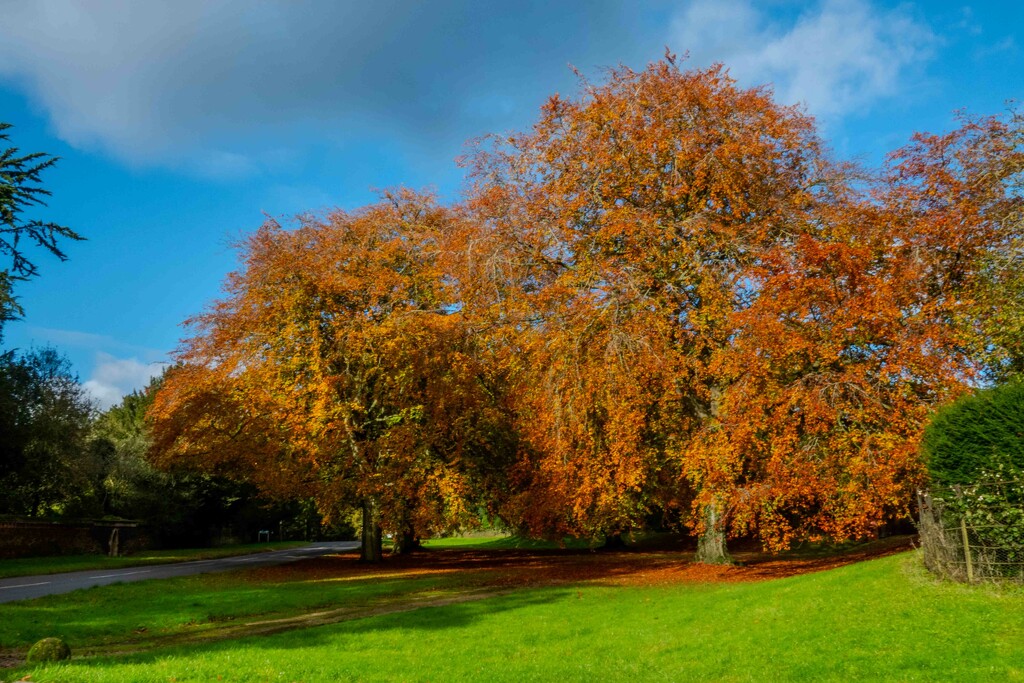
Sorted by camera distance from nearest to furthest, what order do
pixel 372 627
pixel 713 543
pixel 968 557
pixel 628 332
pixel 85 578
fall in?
pixel 968 557 → pixel 372 627 → pixel 628 332 → pixel 85 578 → pixel 713 543

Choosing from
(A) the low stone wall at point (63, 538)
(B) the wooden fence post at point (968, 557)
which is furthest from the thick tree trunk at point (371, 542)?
(B) the wooden fence post at point (968, 557)

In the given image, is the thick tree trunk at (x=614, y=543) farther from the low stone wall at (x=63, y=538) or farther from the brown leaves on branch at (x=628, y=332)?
the low stone wall at (x=63, y=538)

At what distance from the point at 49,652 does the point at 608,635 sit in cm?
888

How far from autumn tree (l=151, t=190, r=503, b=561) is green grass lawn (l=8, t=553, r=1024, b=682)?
8976 millimetres

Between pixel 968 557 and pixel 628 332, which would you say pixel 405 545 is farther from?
pixel 968 557

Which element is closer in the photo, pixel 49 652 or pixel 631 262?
pixel 49 652

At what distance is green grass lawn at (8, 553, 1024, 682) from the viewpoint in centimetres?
907

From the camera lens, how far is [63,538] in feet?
109

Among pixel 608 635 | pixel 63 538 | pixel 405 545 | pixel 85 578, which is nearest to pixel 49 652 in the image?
pixel 608 635

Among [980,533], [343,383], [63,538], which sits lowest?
[63,538]

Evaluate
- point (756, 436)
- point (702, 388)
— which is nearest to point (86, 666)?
point (756, 436)

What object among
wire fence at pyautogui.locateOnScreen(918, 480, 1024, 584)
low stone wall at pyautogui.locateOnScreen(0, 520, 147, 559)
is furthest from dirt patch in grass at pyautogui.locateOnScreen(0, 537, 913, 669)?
low stone wall at pyautogui.locateOnScreen(0, 520, 147, 559)

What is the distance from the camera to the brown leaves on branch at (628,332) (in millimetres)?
18938

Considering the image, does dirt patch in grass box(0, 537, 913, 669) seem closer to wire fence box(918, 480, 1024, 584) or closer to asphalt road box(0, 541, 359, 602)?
asphalt road box(0, 541, 359, 602)
